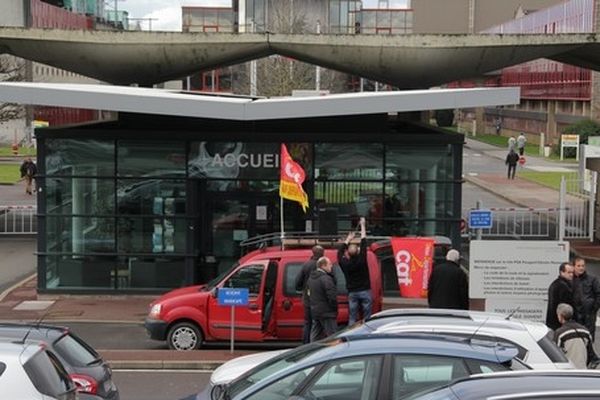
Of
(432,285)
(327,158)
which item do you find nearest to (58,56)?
(327,158)

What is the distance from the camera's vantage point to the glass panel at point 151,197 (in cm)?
1959

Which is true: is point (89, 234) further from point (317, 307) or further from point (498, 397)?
point (498, 397)

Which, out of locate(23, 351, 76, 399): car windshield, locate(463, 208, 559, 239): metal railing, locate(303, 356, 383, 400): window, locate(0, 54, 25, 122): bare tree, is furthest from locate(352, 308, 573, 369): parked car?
locate(0, 54, 25, 122): bare tree

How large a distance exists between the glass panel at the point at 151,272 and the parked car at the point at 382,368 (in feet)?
40.5

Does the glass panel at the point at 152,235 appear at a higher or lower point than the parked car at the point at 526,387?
lower

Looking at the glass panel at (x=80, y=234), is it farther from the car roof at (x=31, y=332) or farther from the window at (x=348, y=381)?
the window at (x=348, y=381)

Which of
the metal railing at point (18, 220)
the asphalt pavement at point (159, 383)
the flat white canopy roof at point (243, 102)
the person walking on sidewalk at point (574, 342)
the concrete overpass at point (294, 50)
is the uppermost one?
the concrete overpass at point (294, 50)

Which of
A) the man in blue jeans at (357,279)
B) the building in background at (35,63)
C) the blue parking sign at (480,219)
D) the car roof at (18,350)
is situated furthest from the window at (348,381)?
the building in background at (35,63)

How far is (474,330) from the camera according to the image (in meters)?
8.45

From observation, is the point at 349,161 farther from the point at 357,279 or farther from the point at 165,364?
the point at 165,364

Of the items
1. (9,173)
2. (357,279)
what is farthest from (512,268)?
(9,173)

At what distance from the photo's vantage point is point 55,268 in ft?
64.7

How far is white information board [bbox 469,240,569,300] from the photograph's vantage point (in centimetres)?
1420

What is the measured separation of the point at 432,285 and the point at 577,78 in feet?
177
